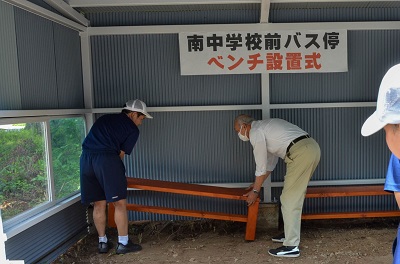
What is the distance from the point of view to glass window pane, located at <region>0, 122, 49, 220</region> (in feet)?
10.4

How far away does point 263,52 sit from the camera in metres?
4.71

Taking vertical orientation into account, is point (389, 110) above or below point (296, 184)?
above

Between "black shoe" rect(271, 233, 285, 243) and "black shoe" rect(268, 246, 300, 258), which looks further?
"black shoe" rect(271, 233, 285, 243)

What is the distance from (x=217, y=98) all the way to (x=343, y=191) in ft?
6.58

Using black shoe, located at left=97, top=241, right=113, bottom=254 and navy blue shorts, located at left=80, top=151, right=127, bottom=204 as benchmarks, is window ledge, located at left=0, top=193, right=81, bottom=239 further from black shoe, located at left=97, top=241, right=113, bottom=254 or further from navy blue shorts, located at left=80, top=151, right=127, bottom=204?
black shoe, located at left=97, top=241, right=113, bottom=254

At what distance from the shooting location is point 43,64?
3.71 meters

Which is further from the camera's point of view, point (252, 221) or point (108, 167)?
point (252, 221)

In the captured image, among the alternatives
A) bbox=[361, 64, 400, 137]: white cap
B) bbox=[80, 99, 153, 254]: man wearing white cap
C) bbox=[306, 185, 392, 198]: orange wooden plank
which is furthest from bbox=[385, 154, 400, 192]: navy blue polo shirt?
bbox=[306, 185, 392, 198]: orange wooden plank

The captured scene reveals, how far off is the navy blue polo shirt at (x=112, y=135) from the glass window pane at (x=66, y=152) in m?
0.36

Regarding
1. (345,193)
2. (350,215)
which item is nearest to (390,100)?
(345,193)

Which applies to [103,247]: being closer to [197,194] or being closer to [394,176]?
[197,194]

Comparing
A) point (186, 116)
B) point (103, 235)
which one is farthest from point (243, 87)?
point (103, 235)

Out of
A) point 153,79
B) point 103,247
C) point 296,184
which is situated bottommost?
point 103,247

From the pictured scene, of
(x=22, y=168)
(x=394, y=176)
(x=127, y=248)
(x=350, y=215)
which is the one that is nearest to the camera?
(x=394, y=176)
